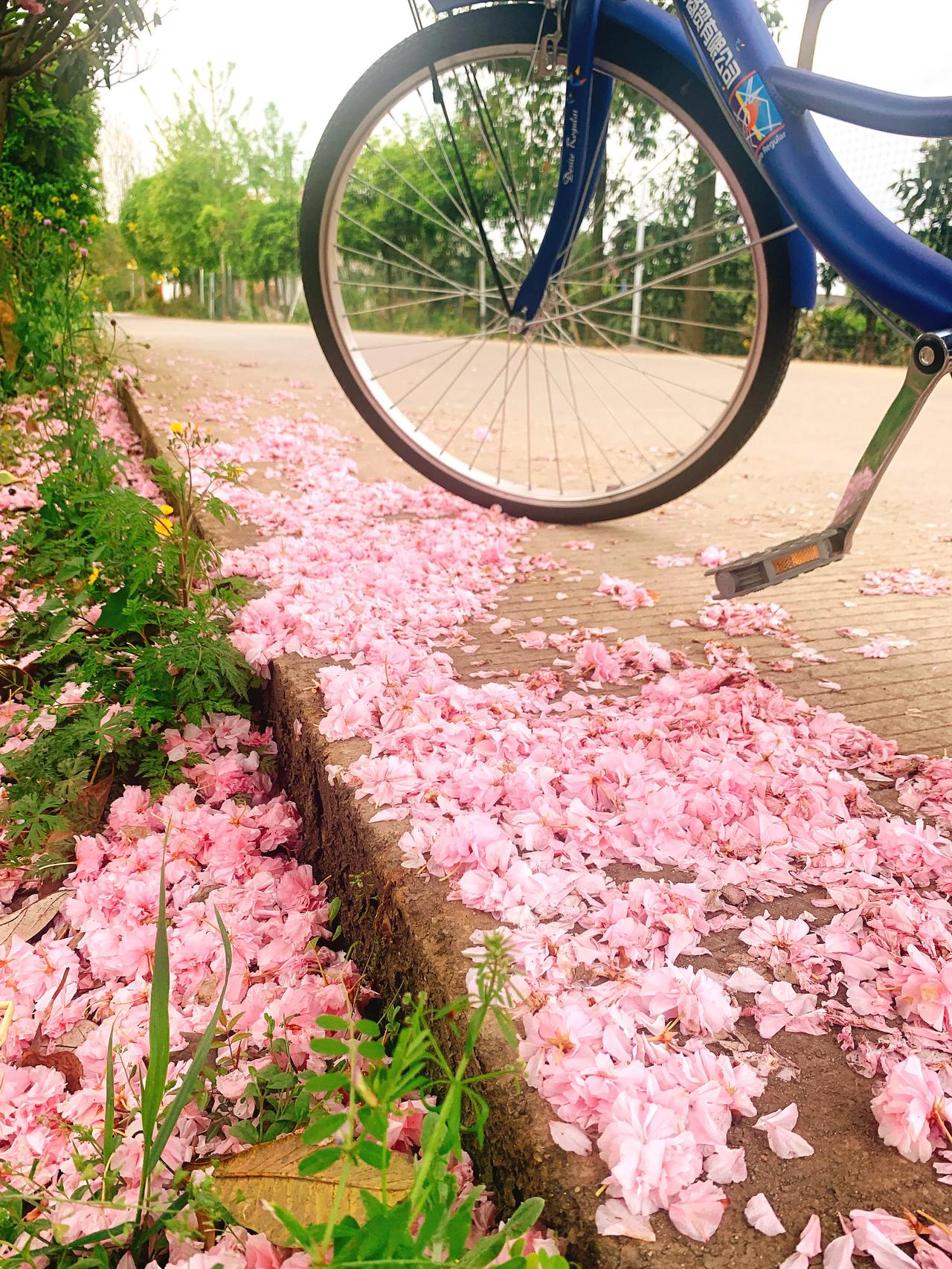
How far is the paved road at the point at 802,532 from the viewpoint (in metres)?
1.70

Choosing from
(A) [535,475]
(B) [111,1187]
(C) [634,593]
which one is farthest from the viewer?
(A) [535,475]

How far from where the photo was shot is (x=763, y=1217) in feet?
2.34

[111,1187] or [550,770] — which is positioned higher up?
[550,770]

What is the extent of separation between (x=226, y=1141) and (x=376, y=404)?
2.21 metres

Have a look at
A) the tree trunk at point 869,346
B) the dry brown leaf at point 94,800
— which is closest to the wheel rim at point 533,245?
the dry brown leaf at point 94,800

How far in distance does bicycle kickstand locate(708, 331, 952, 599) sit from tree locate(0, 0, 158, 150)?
11.9ft

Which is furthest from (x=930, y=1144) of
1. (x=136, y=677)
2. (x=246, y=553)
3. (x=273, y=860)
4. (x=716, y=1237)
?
(x=246, y=553)

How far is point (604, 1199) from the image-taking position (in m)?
0.73

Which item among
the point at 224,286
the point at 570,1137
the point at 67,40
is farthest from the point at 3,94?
the point at 224,286

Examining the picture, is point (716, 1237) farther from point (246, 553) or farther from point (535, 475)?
point (535, 475)

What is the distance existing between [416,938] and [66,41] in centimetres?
493

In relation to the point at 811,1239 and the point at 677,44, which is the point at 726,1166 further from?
the point at 677,44

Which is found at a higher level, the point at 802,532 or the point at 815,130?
the point at 815,130

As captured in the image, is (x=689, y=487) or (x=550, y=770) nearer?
(x=550, y=770)
